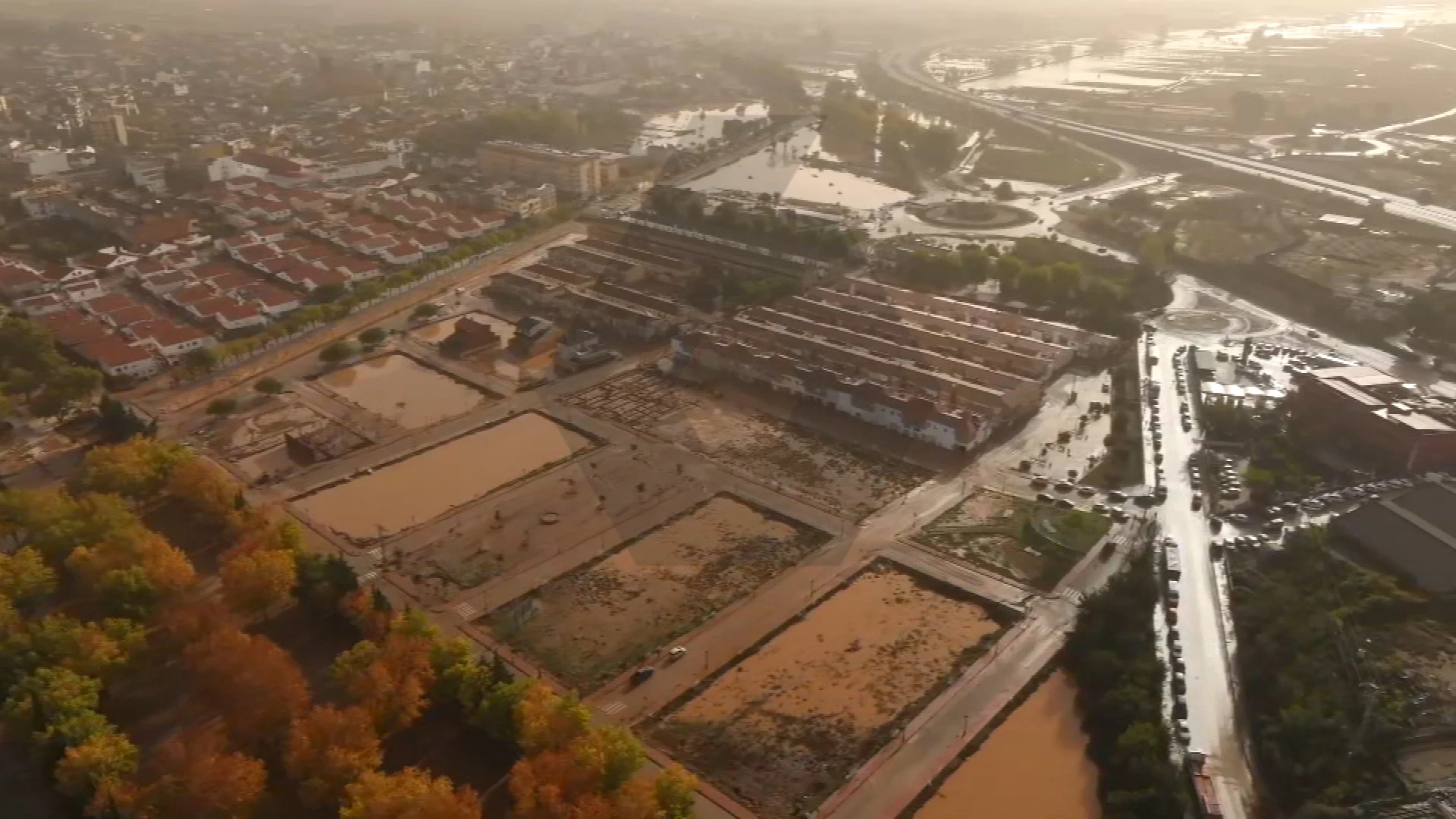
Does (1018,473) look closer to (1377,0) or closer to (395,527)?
(395,527)

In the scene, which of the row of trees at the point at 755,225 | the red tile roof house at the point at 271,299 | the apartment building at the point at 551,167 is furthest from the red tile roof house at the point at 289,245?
the row of trees at the point at 755,225

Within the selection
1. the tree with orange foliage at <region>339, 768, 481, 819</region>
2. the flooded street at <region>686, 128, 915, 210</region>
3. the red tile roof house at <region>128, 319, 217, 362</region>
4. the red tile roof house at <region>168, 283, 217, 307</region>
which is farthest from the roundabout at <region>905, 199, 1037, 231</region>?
the tree with orange foliage at <region>339, 768, 481, 819</region>

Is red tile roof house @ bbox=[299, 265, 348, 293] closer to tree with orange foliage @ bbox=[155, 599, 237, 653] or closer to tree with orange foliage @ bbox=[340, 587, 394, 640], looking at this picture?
tree with orange foliage @ bbox=[155, 599, 237, 653]

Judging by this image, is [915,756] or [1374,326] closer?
[915,756]

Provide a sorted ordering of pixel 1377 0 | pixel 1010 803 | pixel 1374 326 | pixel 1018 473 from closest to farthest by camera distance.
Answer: pixel 1010 803 < pixel 1018 473 < pixel 1374 326 < pixel 1377 0

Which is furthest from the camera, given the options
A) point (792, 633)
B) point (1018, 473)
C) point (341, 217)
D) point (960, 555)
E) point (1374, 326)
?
point (341, 217)

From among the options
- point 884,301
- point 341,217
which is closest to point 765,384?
point 884,301

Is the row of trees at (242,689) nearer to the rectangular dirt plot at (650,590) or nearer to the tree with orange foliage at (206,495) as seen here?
the tree with orange foliage at (206,495)
